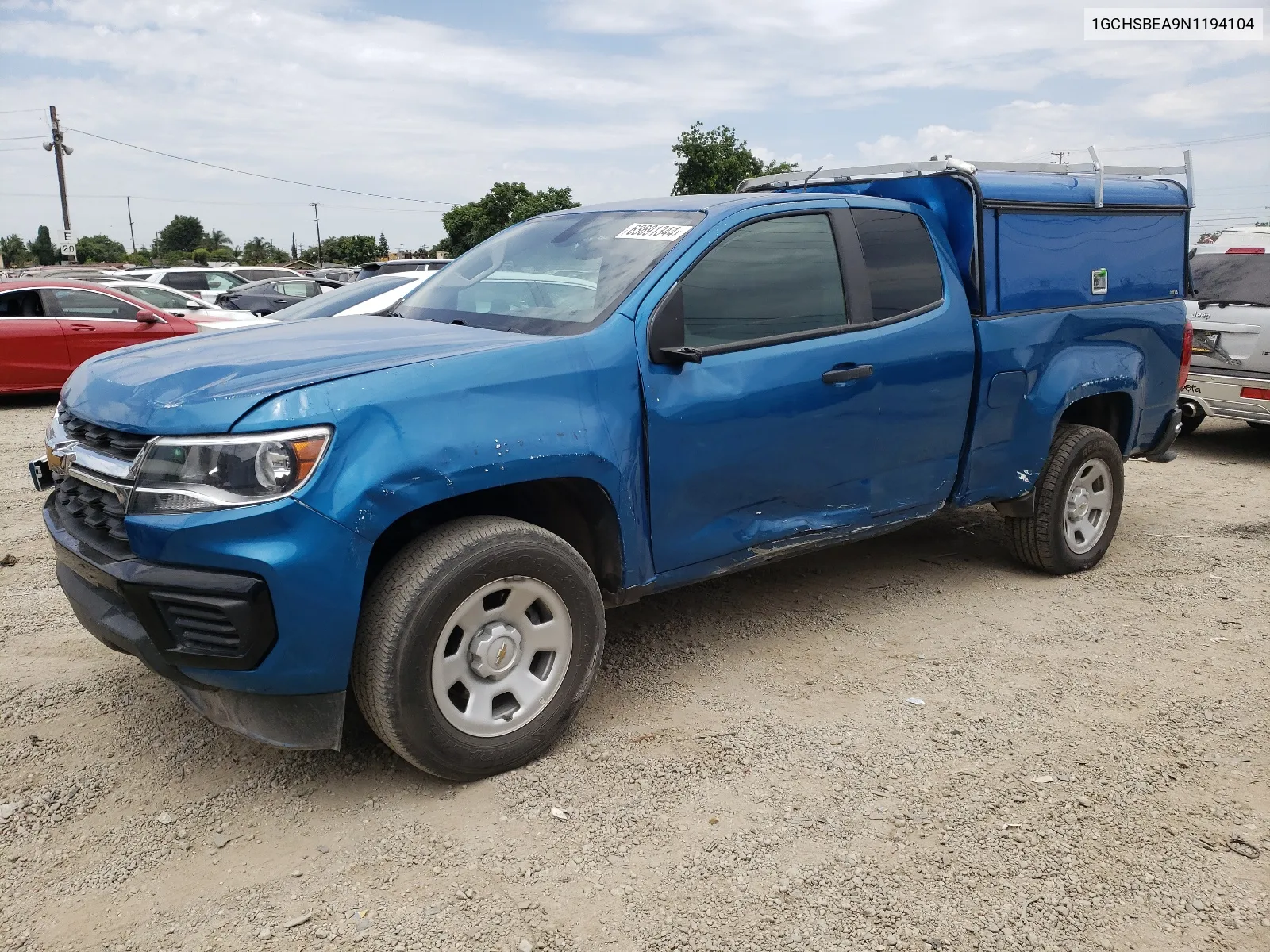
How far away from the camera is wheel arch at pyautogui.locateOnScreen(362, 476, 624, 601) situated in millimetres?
3143

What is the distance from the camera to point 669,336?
11.5 feet

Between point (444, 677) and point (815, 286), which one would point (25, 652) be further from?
point (815, 286)

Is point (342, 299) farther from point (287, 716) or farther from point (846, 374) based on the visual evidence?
point (287, 716)

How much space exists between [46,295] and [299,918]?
1113cm

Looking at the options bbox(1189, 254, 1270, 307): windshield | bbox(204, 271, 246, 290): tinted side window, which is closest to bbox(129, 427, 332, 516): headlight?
bbox(1189, 254, 1270, 307): windshield

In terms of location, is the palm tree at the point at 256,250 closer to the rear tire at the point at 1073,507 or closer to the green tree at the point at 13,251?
the green tree at the point at 13,251

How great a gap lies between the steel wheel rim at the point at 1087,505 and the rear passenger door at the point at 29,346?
10.5 metres

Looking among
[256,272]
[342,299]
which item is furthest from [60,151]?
[342,299]

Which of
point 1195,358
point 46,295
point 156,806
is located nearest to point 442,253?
point 46,295

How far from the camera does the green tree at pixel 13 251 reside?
278 ft

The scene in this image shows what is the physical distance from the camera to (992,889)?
2.71 metres

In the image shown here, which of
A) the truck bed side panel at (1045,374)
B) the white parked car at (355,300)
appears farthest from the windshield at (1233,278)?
the white parked car at (355,300)

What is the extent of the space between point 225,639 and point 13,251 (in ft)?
350

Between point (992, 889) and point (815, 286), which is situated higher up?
point (815, 286)
